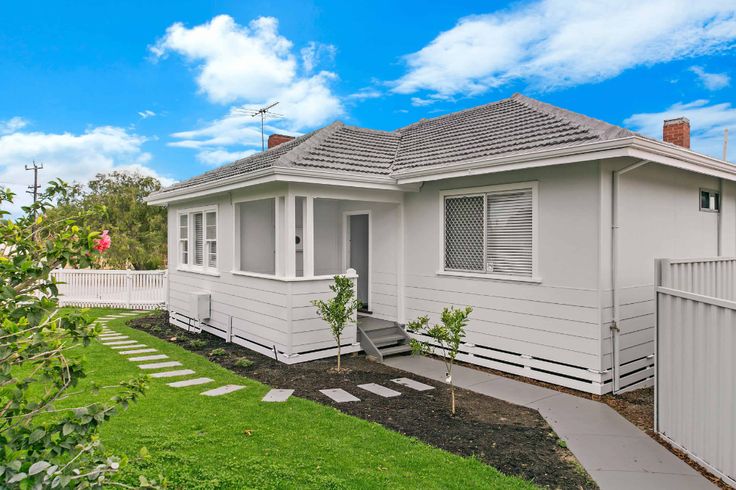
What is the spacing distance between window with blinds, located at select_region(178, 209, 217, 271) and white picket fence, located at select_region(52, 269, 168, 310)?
3.79 m

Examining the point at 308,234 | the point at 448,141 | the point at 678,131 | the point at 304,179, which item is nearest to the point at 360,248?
the point at 308,234

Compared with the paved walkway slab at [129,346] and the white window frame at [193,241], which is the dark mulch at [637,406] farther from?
the paved walkway slab at [129,346]

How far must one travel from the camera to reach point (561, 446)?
496 centimetres

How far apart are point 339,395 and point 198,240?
24.6 ft

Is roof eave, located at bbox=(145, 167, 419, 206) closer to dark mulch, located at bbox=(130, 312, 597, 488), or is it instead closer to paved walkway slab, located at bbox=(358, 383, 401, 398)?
dark mulch, located at bbox=(130, 312, 597, 488)

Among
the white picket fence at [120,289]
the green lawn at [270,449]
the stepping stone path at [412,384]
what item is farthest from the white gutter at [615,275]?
the white picket fence at [120,289]

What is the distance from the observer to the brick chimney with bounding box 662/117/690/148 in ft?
33.9

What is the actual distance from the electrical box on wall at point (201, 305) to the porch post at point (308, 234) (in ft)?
12.5

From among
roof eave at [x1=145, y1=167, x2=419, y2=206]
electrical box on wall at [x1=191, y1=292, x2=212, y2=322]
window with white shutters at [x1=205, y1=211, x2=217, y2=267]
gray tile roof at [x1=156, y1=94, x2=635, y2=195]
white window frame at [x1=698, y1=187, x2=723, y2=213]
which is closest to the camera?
gray tile roof at [x1=156, y1=94, x2=635, y2=195]

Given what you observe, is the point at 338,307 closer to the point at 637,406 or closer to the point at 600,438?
the point at 600,438

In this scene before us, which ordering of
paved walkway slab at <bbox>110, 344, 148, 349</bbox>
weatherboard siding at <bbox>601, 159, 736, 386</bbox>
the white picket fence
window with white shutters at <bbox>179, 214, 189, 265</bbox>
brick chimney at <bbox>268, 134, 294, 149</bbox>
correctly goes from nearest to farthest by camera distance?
weatherboard siding at <bbox>601, 159, 736, 386</bbox>
paved walkway slab at <bbox>110, 344, 148, 349</bbox>
window with white shutters at <bbox>179, 214, 189, 265</bbox>
brick chimney at <bbox>268, 134, 294, 149</bbox>
the white picket fence

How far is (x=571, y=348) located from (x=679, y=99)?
468 inches

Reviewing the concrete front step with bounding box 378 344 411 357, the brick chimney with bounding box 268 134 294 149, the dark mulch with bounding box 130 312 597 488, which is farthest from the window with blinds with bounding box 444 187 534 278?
the brick chimney with bounding box 268 134 294 149

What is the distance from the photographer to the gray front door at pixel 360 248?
11141mm
